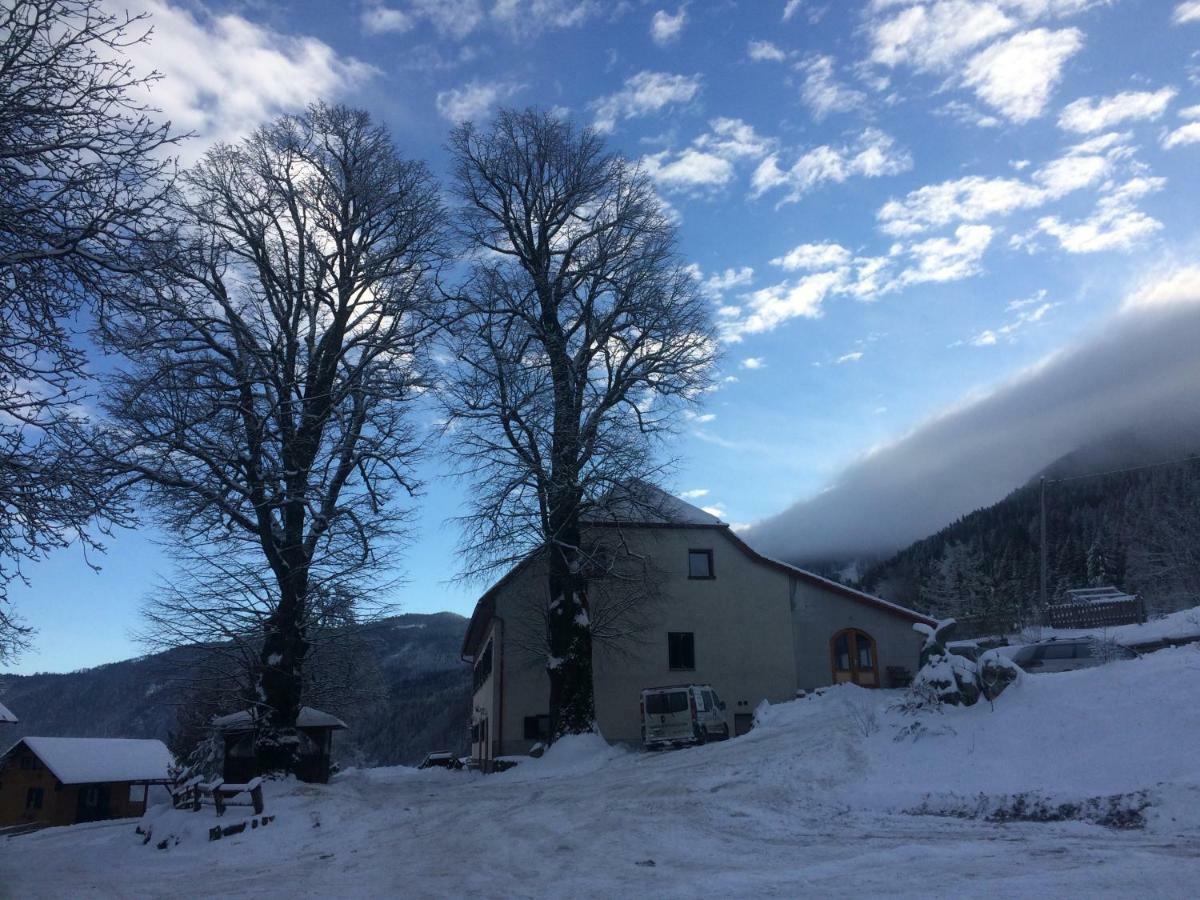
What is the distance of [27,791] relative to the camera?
56750 mm

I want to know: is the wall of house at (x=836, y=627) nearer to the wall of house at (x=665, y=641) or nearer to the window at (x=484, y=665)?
the wall of house at (x=665, y=641)

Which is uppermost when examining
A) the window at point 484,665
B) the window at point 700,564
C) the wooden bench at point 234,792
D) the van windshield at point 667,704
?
the window at point 700,564

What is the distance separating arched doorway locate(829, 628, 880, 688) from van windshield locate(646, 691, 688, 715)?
1056cm

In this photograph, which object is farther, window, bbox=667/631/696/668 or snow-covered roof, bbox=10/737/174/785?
snow-covered roof, bbox=10/737/174/785

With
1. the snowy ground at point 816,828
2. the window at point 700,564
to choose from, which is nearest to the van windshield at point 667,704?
the snowy ground at point 816,828

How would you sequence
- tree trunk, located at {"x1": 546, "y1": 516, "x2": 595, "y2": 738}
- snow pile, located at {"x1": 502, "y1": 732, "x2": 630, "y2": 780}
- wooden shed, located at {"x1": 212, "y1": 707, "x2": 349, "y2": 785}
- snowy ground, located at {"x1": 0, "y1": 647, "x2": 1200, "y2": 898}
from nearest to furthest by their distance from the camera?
snowy ground, located at {"x1": 0, "y1": 647, "x2": 1200, "y2": 898} → wooden shed, located at {"x1": 212, "y1": 707, "x2": 349, "y2": 785} → snow pile, located at {"x1": 502, "y1": 732, "x2": 630, "y2": 780} → tree trunk, located at {"x1": 546, "y1": 516, "x2": 595, "y2": 738}

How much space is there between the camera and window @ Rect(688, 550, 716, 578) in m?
33.7

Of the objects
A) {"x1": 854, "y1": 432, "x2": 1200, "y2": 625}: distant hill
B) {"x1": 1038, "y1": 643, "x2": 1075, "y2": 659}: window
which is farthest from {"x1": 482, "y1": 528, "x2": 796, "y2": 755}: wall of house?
{"x1": 854, "y1": 432, "x2": 1200, "y2": 625}: distant hill

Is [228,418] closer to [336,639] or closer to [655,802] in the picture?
[336,639]

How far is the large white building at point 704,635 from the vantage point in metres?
32.0

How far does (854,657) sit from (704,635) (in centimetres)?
626

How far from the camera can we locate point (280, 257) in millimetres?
21281

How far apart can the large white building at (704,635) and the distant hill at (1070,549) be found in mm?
15291

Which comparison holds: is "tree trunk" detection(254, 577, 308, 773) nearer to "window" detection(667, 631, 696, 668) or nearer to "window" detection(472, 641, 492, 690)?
"window" detection(667, 631, 696, 668)
